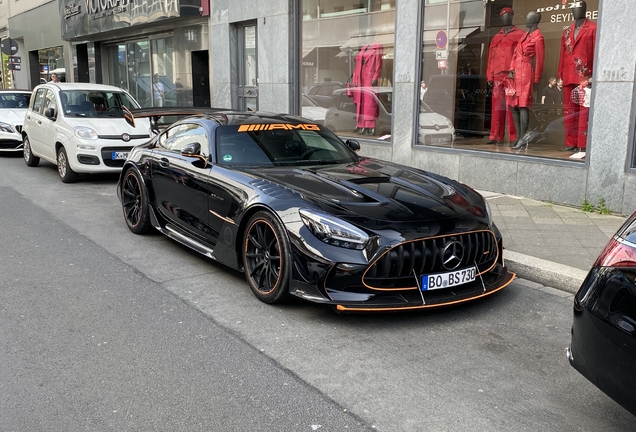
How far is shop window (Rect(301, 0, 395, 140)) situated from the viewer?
11867 millimetres

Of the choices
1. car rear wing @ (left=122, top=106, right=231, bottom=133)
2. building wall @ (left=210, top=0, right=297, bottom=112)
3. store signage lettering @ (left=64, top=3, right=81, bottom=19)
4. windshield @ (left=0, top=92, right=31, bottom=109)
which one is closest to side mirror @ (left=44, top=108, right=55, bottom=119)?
car rear wing @ (left=122, top=106, right=231, bottom=133)

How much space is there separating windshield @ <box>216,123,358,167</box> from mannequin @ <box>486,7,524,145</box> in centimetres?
457

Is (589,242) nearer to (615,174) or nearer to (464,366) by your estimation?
(615,174)

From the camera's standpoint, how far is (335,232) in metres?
4.43

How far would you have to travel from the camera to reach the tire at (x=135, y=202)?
695 centimetres

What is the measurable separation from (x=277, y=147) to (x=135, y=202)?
2.17 metres

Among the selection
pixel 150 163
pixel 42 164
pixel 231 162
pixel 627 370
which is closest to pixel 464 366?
pixel 627 370

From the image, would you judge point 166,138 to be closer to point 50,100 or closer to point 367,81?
point 50,100

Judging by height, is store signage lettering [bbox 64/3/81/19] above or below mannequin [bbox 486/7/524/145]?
above

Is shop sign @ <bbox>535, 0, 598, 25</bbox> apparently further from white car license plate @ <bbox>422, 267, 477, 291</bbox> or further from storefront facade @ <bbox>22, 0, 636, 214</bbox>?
white car license plate @ <bbox>422, 267, 477, 291</bbox>

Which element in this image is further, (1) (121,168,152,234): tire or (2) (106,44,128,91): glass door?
(2) (106,44,128,91): glass door

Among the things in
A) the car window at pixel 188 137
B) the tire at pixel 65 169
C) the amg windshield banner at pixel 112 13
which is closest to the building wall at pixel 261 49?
the amg windshield banner at pixel 112 13

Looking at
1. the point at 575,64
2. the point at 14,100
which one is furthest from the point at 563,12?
the point at 14,100

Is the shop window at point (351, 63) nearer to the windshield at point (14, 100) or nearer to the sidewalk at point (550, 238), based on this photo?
the sidewalk at point (550, 238)
